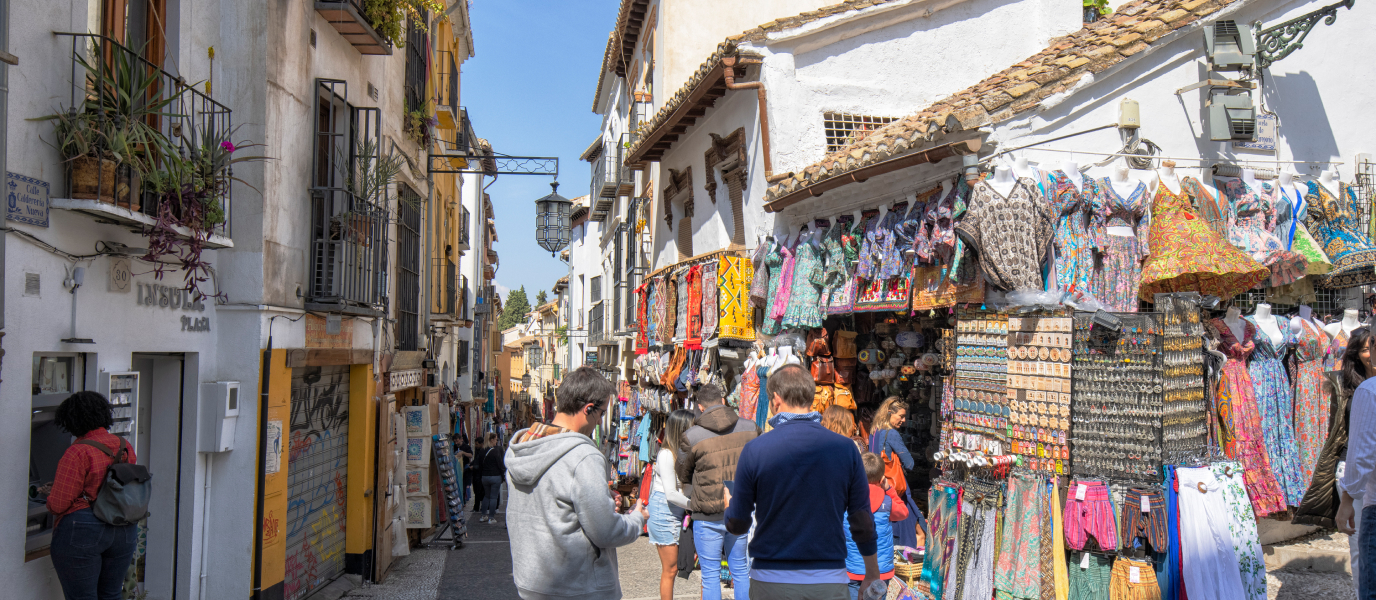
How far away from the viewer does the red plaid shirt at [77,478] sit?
4578mm

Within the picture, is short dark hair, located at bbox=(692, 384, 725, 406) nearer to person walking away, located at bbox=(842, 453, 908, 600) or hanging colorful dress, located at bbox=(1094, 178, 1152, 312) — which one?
person walking away, located at bbox=(842, 453, 908, 600)

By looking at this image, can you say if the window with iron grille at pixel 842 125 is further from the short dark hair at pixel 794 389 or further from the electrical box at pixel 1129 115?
the short dark hair at pixel 794 389

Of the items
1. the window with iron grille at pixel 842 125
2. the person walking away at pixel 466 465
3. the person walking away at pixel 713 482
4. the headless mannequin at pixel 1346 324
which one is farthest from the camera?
the person walking away at pixel 466 465

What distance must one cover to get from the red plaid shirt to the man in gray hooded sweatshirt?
8.13ft

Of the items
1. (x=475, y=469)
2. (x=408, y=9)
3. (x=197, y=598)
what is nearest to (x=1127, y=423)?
(x=197, y=598)

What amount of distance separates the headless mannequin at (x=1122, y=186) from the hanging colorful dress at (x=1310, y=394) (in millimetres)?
1788

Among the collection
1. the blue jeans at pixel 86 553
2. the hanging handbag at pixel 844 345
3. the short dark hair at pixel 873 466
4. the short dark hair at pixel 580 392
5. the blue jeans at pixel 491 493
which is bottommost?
the blue jeans at pixel 491 493

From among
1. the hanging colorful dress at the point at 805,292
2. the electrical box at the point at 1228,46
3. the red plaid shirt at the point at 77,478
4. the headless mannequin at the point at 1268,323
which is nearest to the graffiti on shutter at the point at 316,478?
the red plaid shirt at the point at 77,478

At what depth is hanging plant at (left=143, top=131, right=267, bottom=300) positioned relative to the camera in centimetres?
538

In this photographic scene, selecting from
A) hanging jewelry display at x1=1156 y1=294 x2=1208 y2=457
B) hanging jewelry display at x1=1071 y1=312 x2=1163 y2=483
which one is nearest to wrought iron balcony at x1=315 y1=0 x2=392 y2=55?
hanging jewelry display at x1=1071 y1=312 x2=1163 y2=483

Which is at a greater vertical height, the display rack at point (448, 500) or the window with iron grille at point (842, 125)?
the window with iron grille at point (842, 125)

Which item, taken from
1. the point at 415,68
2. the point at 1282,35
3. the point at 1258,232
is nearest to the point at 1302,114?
the point at 1282,35

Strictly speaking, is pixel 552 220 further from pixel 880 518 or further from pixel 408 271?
pixel 880 518

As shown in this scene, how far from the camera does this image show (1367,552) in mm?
3992
